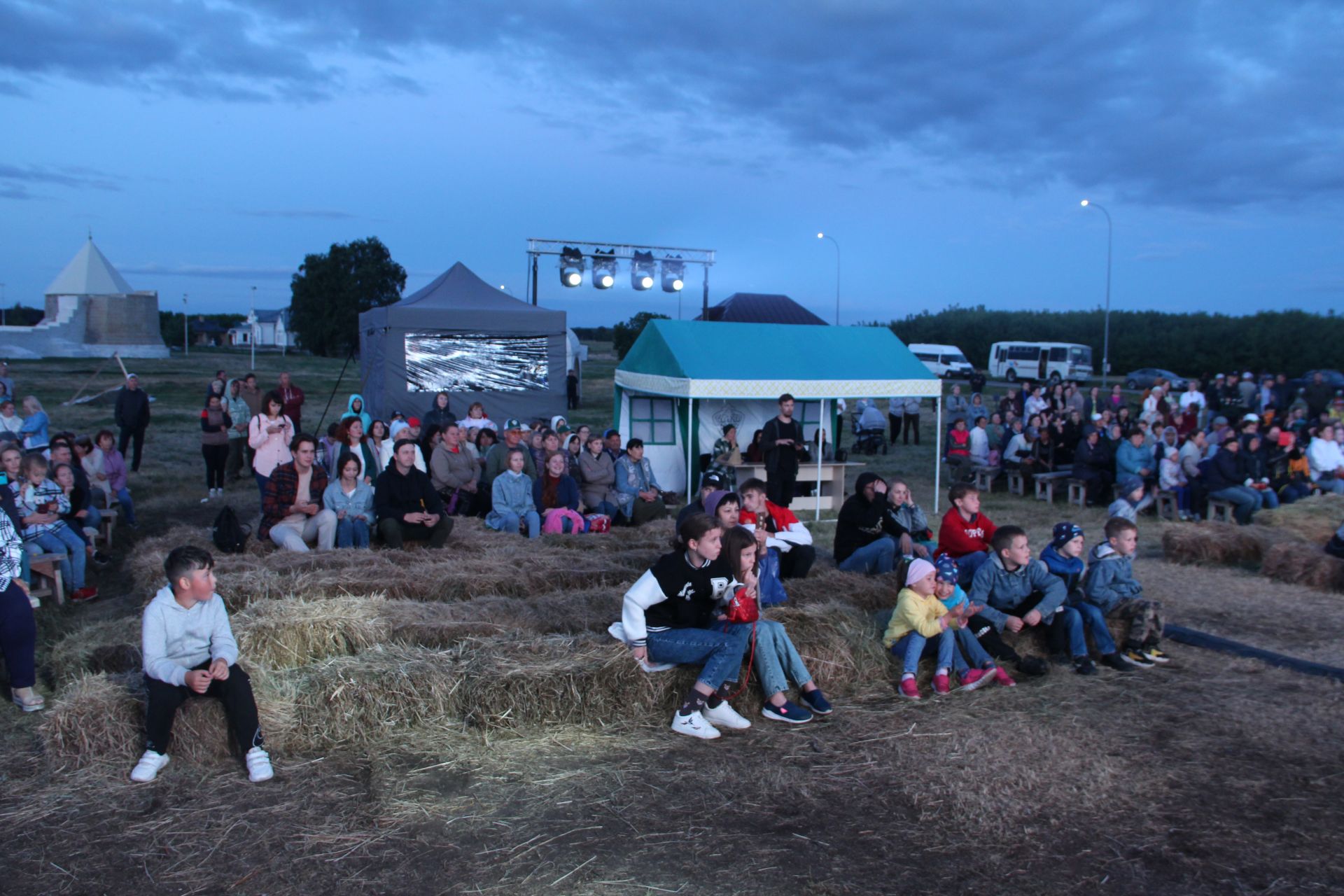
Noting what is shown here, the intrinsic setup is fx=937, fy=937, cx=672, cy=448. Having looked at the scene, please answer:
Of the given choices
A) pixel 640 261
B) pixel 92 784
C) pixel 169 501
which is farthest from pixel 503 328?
pixel 92 784

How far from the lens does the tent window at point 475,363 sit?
14.5 metres

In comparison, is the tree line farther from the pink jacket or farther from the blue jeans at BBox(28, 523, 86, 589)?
the blue jeans at BBox(28, 523, 86, 589)

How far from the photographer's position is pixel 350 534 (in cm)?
710

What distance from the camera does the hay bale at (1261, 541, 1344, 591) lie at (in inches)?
284

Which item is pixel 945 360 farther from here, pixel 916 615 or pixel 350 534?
pixel 916 615

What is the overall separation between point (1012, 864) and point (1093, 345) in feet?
176

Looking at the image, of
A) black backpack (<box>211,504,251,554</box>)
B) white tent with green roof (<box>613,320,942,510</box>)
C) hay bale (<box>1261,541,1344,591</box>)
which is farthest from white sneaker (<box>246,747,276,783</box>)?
hay bale (<box>1261,541,1344,591</box>)

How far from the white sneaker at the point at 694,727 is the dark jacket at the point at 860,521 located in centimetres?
282

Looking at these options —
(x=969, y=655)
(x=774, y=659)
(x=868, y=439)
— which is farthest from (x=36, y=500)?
(x=868, y=439)

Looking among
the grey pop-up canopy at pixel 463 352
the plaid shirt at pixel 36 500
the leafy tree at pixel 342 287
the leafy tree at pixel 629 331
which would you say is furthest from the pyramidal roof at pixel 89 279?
the plaid shirt at pixel 36 500

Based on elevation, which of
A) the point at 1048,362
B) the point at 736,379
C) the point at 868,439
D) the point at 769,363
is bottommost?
the point at 868,439

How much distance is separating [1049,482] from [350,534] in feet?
29.4

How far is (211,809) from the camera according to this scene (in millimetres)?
3496

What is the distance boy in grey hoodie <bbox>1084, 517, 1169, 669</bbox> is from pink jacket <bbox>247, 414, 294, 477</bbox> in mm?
7029
